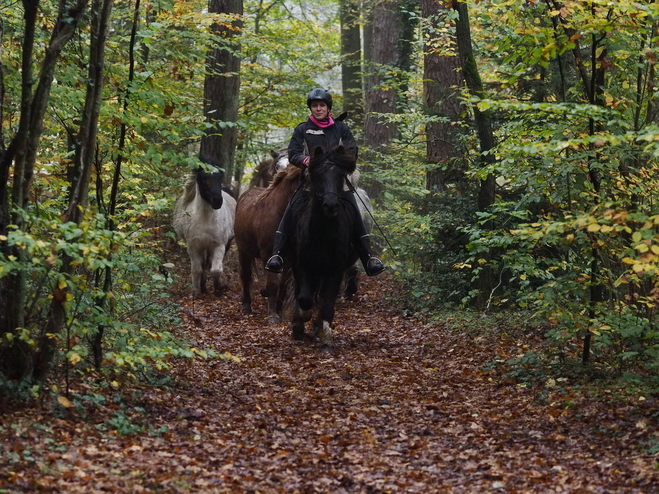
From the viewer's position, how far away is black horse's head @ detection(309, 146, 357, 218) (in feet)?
30.7

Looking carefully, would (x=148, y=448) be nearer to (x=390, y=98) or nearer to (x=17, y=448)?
(x=17, y=448)

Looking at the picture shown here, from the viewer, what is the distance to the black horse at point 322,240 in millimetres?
9438

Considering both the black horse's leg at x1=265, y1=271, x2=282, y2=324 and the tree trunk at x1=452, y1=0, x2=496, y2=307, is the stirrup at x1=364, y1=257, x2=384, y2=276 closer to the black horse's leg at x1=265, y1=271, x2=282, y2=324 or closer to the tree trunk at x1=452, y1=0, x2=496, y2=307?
the tree trunk at x1=452, y1=0, x2=496, y2=307

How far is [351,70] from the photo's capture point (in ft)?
79.3

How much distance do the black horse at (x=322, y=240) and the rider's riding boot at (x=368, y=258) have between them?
0.54 feet

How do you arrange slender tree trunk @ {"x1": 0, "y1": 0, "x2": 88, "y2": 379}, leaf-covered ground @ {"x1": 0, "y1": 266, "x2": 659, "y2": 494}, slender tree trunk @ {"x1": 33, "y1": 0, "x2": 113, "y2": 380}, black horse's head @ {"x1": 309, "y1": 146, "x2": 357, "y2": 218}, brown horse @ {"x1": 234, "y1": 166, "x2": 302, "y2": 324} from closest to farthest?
1. leaf-covered ground @ {"x1": 0, "y1": 266, "x2": 659, "y2": 494}
2. slender tree trunk @ {"x1": 0, "y1": 0, "x2": 88, "y2": 379}
3. slender tree trunk @ {"x1": 33, "y1": 0, "x2": 113, "y2": 380}
4. black horse's head @ {"x1": 309, "y1": 146, "x2": 357, "y2": 218}
5. brown horse @ {"x1": 234, "y1": 166, "x2": 302, "y2": 324}

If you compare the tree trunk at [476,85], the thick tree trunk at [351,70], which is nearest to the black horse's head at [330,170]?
the tree trunk at [476,85]

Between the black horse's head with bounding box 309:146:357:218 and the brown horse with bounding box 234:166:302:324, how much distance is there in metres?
1.29

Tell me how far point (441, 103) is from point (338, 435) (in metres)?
9.00

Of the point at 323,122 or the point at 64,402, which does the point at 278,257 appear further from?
the point at 64,402

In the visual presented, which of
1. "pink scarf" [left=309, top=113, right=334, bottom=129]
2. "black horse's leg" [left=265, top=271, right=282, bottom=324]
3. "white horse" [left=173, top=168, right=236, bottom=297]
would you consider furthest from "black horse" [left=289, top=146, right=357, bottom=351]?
"white horse" [left=173, top=168, right=236, bottom=297]

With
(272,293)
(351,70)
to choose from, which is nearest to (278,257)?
(272,293)

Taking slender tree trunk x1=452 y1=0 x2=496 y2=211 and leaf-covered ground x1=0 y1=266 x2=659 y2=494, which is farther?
slender tree trunk x1=452 y1=0 x2=496 y2=211

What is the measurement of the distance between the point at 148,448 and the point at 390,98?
16.9 meters
